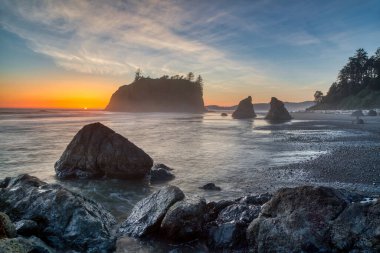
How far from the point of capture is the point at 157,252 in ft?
28.5

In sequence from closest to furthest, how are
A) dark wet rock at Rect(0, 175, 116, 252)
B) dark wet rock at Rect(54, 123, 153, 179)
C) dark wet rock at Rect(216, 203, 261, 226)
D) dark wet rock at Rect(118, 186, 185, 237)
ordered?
1. dark wet rock at Rect(0, 175, 116, 252)
2. dark wet rock at Rect(216, 203, 261, 226)
3. dark wet rock at Rect(118, 186, 185, 237)
4. dark wet rock at Rect(54, 123, 153, 179)

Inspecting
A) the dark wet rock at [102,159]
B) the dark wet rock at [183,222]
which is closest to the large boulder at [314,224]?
the dark wet rock at [183,222]

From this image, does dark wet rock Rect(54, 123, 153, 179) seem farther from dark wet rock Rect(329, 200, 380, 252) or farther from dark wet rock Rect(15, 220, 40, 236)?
dark wet rock Rect(329, 200, 380, 252)

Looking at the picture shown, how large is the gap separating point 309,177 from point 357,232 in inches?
389

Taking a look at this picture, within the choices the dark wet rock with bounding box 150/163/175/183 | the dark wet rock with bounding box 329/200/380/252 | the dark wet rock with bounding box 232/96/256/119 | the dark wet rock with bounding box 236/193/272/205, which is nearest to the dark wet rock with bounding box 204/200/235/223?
the dark wet rock with bounding box 236/193/272/205

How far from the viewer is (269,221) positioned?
8344 millimetres

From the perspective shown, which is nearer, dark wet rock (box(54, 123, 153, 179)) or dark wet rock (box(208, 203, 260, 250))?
dark wet rock (box(208, 203, 260, 250))

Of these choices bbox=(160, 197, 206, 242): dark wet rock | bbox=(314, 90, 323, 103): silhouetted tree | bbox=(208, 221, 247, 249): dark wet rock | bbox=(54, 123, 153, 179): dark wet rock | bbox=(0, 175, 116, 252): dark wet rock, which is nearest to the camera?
bbox=(0, 175, 116, 252): dark wet rock

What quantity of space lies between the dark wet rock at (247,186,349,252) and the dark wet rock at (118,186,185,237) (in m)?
2.71

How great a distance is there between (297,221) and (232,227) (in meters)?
1.91

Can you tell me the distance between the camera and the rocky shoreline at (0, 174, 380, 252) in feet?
24.4

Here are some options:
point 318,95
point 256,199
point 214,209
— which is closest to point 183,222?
point 214,209

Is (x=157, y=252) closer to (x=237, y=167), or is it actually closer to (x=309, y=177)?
(x=309, y=177)

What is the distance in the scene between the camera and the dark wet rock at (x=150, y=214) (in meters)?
9.73
